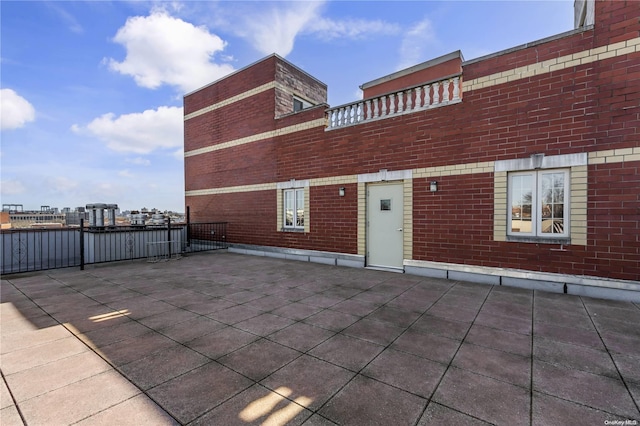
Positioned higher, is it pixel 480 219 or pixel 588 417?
pixel 480 219

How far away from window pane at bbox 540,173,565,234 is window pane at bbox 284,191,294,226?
6.52m

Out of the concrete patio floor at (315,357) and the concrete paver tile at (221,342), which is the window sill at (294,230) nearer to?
the concrete patio floor at (315,357)

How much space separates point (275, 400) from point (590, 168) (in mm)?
6258

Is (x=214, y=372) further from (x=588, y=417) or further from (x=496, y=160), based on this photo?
(x=496, y=160)

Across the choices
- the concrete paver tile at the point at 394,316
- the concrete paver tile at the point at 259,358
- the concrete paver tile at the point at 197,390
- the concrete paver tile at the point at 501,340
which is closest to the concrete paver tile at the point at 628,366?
the concrete paver tile at the point at 501,340

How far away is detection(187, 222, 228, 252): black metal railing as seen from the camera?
36.3 feet

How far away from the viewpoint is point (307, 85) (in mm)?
10781

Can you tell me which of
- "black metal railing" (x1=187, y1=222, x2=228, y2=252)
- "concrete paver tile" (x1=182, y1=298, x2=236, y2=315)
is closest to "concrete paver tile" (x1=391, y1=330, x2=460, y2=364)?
"concrete paver tile" (x1=182, y1=298, x2=236, y2=315)

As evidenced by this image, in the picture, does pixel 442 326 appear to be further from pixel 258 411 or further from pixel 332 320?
pixel 258 411

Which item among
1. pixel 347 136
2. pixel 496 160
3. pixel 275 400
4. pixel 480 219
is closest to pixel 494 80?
pixel 496 160

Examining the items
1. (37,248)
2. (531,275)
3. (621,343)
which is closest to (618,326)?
(621,343)

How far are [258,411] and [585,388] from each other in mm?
2669

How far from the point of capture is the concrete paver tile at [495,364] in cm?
244

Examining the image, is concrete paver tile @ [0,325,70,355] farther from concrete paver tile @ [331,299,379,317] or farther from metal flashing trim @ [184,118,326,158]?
metal flashing trim @ [184,118,326,158]
